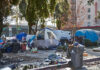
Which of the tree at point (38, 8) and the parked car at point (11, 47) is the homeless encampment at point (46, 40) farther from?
the tree at point (38, 8)

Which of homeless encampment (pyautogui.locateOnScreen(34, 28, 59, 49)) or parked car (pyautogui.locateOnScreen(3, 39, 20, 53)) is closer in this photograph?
parked car (pyautogui.locateOnScreen(3, 39, 20, 53))

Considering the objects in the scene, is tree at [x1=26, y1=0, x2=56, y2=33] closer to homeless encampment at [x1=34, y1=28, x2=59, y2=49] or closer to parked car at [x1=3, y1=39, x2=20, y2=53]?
parked car at [x1=3, y1=39, x2=20, y2=53]

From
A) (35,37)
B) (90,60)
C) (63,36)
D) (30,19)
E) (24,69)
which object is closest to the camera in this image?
(24,69)

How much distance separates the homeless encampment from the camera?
1925 cm

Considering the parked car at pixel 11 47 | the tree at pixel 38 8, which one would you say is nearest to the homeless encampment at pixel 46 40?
the parked car at pixel 11 47

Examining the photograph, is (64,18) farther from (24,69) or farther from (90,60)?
(24,69)

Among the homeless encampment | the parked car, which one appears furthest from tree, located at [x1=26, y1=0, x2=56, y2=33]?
the homeless encampment

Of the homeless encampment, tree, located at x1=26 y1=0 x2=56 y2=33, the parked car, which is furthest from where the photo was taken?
the homeless encampment

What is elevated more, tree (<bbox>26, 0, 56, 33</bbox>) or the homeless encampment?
tree (<bbox>26, 0, 56, 33</bbox>)

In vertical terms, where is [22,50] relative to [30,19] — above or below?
below

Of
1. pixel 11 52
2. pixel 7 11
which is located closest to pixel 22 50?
pixel 11 52

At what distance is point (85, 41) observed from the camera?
949 inches

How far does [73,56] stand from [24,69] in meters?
2.47

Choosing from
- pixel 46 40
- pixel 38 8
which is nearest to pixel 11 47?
pixel 46 40
